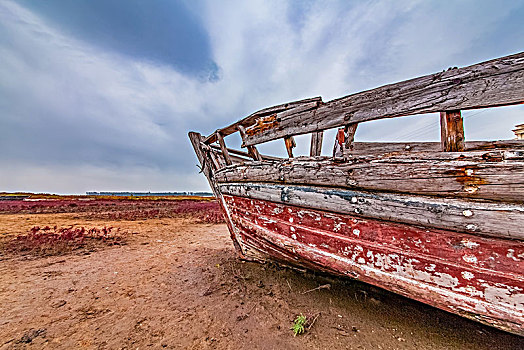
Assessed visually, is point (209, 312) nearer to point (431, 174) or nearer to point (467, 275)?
point (467, 275)

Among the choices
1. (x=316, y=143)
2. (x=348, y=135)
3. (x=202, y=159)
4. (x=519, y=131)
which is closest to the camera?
(x=348, y=135)

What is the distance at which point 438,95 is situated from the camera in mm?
1745

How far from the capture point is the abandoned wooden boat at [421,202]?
1553 millimetres

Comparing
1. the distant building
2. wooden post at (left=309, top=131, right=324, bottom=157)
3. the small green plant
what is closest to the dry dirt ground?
the small green plant

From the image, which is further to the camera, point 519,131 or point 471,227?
point 519,131

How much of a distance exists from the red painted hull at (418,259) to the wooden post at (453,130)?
0.64 m

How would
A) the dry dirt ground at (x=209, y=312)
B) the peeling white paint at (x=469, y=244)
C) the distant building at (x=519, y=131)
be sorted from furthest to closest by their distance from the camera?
the distant building at (x=519, y=131) → the dry dirt ground at (x=209, y=312) → the peeling white paint at (x=469, y=244)

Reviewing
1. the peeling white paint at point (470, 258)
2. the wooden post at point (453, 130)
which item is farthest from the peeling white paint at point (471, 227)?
the wooden post at point (453, 130)

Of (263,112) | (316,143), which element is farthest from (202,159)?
(316,143)

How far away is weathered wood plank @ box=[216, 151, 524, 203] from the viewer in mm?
1538

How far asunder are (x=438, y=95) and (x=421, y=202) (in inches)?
32.1

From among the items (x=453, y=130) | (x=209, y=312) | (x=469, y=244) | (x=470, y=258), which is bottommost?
(x=209, y=312)

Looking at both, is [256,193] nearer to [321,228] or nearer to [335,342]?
[321,228]

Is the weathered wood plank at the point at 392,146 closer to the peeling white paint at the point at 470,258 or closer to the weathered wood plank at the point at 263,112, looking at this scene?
the weathered wood plank at the point at 263,112
